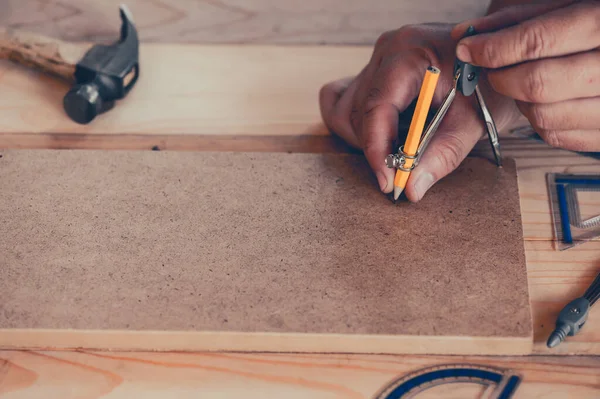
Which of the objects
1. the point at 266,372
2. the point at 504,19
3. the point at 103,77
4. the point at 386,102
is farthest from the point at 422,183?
the point at 103,77

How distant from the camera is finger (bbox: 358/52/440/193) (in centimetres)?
96

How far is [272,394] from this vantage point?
0.76 m

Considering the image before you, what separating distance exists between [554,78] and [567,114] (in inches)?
3.3

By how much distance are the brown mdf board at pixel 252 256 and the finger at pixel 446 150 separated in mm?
34

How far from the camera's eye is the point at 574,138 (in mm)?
937

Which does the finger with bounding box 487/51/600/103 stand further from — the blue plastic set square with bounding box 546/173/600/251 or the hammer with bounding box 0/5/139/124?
the hammer with bounding box 0/5/139/124

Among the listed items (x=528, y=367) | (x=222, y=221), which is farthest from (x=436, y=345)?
(x=222, y=221)

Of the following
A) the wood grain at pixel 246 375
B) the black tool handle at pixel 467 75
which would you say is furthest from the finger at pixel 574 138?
the wood grain at pixel 246 375

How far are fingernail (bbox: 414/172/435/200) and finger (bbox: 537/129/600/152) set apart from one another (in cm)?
18

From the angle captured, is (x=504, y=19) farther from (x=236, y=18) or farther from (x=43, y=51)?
(x=43, y=51)

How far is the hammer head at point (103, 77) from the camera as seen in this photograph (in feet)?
3.51

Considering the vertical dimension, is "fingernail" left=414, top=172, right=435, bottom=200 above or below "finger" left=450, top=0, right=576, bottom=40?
below

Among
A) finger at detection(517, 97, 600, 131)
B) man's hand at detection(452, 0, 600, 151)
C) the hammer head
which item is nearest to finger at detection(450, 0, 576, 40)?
man's hand at detection(452, 0, 600, 151)

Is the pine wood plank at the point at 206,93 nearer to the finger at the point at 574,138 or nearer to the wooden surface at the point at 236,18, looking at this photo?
the wooden surface at the point at 236,18
